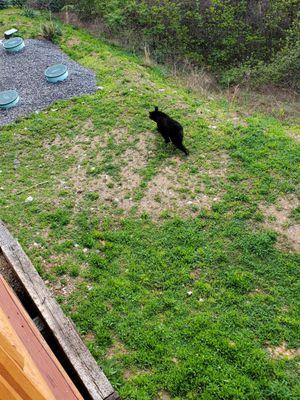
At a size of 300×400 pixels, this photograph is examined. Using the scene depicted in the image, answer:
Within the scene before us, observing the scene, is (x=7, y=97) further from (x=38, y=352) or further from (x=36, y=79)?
(x=38, y=352)

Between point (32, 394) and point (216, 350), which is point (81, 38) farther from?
point (32, 394)

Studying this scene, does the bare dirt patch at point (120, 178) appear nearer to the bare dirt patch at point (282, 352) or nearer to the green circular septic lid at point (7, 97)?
the green circular septic lid at point (7, 97)

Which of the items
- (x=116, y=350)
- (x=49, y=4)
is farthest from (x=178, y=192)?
(x=49, y=4)

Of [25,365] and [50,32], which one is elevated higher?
[25,365]

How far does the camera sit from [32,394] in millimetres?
2504

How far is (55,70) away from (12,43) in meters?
2.81

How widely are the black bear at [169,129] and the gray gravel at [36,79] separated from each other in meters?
3.31

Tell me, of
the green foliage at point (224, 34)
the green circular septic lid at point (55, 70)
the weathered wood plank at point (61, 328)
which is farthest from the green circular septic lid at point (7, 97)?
the weathered wood plank at point (61, 328)

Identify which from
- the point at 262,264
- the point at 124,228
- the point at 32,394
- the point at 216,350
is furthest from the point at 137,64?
the point at 32,394

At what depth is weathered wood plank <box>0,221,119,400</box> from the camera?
3834mm

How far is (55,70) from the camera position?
1137cm

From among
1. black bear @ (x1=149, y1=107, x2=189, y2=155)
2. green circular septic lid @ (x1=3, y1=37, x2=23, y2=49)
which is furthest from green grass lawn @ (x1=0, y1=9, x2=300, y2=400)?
green circular septic lid @ (x1=3, y1=37, x2=23, y2=49)

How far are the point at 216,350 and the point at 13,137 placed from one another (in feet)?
22.9

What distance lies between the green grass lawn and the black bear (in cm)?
26
